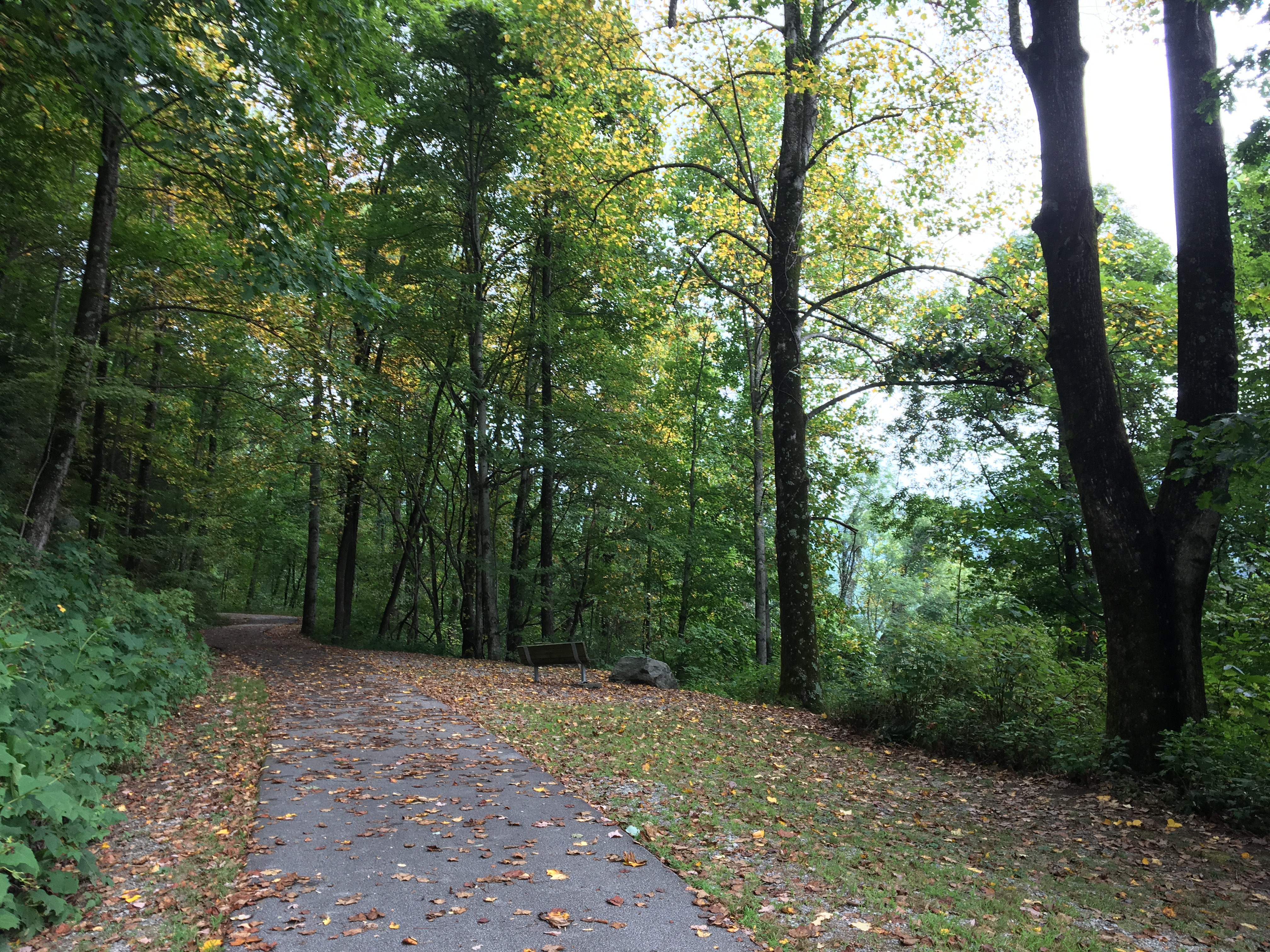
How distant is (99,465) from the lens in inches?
537

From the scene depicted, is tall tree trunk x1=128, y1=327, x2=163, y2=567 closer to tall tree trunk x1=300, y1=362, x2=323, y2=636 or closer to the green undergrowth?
tall tree trunk x1=300, y1=362, x2=323, y2=636

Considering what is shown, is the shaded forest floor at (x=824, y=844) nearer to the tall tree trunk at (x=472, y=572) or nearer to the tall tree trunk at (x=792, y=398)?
the tall tree trunk at (x=792, y=398)

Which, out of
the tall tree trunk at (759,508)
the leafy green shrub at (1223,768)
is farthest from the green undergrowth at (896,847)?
the tall tree trunk at (759,508)

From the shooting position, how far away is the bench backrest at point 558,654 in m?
11.3

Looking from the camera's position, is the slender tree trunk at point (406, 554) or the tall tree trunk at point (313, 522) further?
the slender tree trunk at point (406, 554)

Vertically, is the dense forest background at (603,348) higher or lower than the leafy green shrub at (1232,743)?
higher

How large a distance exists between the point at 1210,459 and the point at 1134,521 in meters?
1.45

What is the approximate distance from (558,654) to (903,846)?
7418 mm

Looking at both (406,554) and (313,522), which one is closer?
(406,554)

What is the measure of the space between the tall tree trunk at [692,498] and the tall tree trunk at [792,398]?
808 centimetres

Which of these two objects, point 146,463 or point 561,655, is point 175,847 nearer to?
point 561,655

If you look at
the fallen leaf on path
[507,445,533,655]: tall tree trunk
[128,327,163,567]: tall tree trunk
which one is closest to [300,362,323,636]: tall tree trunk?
[128,327,163,567]: tall tree trunk

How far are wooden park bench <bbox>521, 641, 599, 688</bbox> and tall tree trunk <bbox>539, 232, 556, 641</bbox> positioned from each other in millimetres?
3531

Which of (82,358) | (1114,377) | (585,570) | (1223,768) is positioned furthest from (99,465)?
(1223,768)
